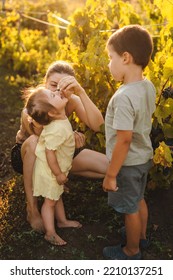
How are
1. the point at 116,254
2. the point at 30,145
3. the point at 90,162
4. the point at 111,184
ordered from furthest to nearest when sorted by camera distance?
1. the point at 90,162
2. the point at 30,145
3. the point at 116,254
4. the point at 111,184

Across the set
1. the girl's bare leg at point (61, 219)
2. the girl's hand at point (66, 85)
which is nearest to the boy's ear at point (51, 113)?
the girl's hand at point (66, 85)

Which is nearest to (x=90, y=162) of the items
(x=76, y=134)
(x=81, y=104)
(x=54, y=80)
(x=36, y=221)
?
(x=76, y=134)

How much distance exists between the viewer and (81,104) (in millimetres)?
3688

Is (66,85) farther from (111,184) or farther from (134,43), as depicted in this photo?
(111,184)

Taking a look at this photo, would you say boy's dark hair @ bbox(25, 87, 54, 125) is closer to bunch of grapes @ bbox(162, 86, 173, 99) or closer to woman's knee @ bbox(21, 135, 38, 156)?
woman's knee @ bbox(21, 135, 38, 156)

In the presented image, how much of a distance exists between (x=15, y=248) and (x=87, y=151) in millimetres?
917

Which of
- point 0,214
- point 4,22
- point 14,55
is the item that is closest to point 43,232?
point 0,214

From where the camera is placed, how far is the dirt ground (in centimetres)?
342

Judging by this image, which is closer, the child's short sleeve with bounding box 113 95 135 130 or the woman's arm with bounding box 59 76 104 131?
the child's short sleeve with bounding box 113 95 135 130

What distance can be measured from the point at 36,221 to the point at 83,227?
1.15ft

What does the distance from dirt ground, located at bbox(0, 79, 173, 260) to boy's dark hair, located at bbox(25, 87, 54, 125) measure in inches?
34.3

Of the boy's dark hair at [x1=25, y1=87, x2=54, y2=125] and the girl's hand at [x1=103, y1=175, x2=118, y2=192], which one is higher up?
the boy's dark hair at [x1=25, y1=87, x2=54, y2=125]

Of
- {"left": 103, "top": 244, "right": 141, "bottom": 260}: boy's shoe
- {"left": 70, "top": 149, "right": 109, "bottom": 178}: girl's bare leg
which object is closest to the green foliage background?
{"left": 70, "top": 149, "right": 109, "bottom": 178}: girl's bare leg

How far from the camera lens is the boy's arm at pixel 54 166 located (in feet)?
10.9
